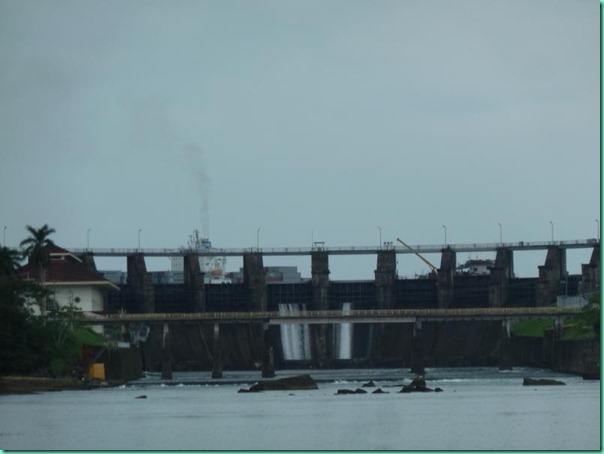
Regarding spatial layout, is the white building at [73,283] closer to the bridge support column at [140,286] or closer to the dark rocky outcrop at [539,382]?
the bridge support column at [140,286]

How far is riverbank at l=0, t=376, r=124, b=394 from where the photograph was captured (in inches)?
4534

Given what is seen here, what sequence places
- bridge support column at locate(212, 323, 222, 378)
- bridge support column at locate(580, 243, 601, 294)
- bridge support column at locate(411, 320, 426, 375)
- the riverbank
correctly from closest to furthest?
the riverbank
bridge support column at locate(212, 323, 222, 378)
bridge support column at locate(411, 320, 426, 375)
bridge support column at locate(580, 243, 601, 294)

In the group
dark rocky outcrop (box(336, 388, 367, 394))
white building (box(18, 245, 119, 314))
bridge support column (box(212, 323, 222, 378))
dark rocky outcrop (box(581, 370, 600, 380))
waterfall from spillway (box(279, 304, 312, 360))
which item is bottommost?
dark rocky outcrop (box(336, 388, 367, 394))

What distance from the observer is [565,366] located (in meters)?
149

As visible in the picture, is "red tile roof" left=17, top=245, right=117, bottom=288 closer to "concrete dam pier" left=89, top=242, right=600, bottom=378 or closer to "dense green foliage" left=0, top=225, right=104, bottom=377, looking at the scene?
"concrete dam pier" left=89, top=242, right=600, bottom=378

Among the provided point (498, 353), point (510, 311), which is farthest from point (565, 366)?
point (498, 353)

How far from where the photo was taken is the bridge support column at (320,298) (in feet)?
604

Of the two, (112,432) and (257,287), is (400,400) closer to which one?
(112,432)

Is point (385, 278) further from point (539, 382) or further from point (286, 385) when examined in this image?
point (539, 382)

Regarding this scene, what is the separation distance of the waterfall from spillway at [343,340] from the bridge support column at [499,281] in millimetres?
15347

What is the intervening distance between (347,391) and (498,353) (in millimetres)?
65984

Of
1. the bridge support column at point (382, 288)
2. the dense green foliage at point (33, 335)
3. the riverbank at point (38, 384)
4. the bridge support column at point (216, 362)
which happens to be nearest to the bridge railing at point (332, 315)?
the bridge support column at point (216, 362)

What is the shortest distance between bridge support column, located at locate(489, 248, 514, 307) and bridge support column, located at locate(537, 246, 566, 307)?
3.69 meters

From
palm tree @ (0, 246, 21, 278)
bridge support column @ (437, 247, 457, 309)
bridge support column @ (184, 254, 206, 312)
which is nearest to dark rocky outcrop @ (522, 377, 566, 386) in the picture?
palm tree @ (0, 246, 21, 278)
